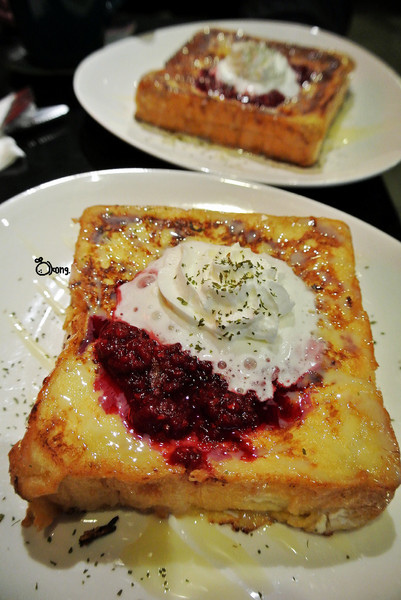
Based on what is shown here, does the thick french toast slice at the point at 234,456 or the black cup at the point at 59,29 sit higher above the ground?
the black cup at the point at 59,29

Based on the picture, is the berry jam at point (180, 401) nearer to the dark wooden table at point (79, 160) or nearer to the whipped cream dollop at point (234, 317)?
the whipped cream dollop at point (234, 317)

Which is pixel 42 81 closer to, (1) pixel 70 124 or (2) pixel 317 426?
(1) pixel 70 124

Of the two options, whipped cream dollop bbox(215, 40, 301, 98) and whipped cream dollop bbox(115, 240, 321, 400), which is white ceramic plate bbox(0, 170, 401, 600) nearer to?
whipped cream dollop bbox(115, 240, 321, 400)

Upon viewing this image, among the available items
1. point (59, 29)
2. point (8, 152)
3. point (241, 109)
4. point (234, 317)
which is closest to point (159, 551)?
point (234, 317)

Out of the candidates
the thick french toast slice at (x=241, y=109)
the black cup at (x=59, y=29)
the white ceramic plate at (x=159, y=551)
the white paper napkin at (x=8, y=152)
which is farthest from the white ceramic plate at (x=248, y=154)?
the white ceramic plate at (x=159, y=551)

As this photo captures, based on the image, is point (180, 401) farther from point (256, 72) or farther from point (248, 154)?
point (256, 72)

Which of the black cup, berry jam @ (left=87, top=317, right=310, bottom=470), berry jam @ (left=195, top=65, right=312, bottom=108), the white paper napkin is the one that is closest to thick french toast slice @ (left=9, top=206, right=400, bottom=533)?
berry jam @ (left=87, top=317, right=310, bottom=470)

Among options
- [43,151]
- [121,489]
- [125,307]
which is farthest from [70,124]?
Answer: [121,489]
